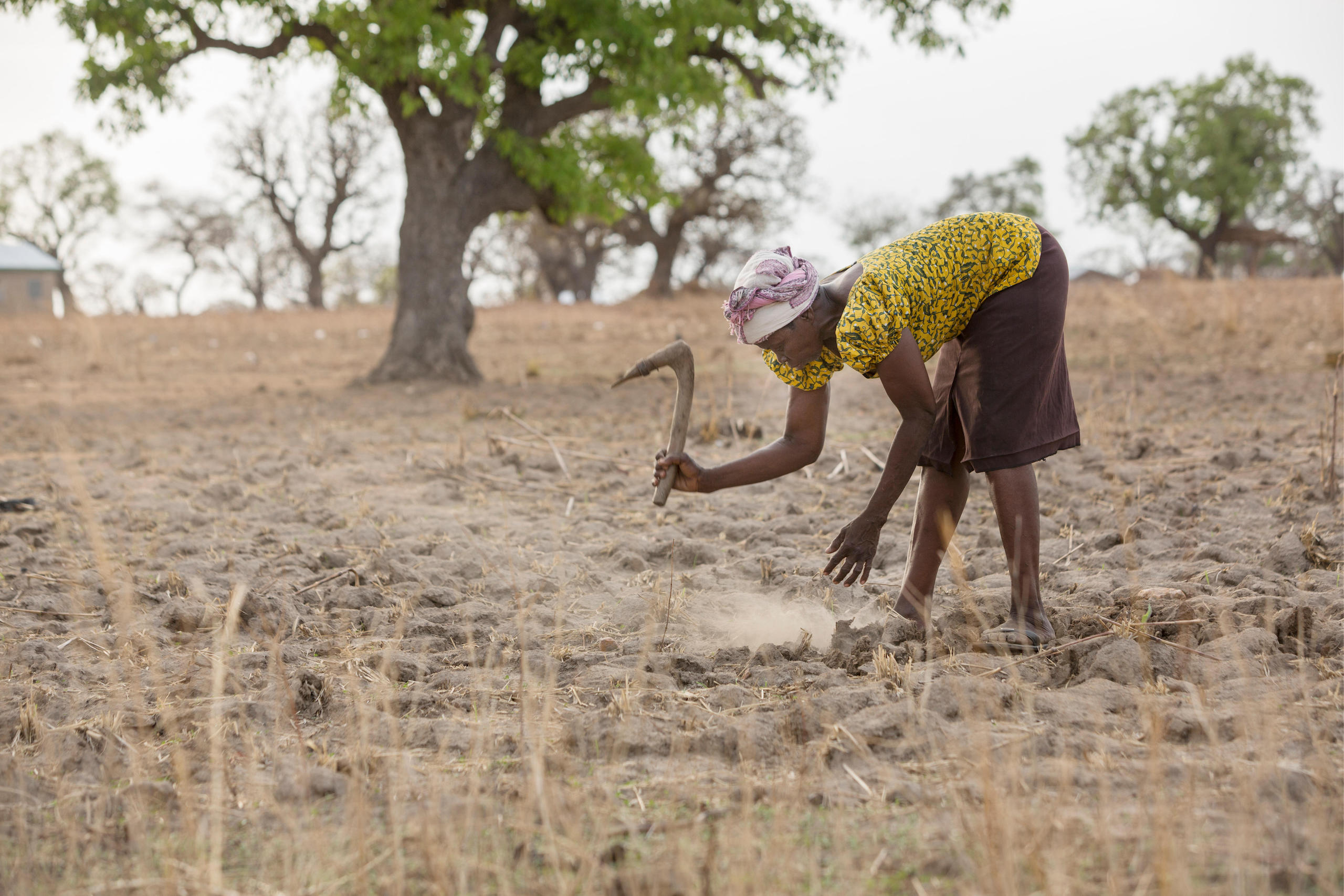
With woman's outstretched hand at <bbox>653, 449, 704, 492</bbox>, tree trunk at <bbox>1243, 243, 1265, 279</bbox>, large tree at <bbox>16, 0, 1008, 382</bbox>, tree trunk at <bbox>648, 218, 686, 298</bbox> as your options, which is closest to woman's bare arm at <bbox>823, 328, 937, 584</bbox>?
woman's outstretched hand at <bbox>653, 449, 704, 492</bbox>

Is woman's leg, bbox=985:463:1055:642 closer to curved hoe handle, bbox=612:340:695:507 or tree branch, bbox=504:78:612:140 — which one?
curved hoe handle, bbox=612:340:695:507

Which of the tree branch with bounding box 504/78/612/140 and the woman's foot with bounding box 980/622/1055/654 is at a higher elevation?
the tree branch with bounding box 504/78/612/140

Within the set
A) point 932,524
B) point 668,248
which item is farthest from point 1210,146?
point 932,524

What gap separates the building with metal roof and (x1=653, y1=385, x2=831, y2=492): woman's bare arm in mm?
41517

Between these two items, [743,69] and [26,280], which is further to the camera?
[26,280]

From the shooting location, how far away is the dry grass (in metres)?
1.70

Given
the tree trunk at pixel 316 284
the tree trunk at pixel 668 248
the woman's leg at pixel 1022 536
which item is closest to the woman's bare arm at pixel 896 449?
the woman's leg at pixel 1022 536

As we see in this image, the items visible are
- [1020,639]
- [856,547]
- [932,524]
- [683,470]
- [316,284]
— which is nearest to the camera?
[856,547]

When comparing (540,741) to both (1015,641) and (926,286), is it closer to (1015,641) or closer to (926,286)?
(1015,641)

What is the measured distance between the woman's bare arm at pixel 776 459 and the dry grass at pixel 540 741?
0.43 meters

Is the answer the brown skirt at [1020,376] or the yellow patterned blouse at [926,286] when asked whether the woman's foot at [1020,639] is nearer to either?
the brown skirt at [1020,376]

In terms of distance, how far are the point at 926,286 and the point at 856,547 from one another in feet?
2.29

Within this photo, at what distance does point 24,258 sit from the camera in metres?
39.6

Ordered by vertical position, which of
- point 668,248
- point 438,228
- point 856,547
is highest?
point 668,248
